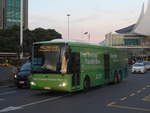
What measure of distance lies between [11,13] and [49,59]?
88.1 m

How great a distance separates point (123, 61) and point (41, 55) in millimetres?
11971

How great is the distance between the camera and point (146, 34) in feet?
411

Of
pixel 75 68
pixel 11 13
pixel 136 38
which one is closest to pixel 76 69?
pixel 75 68

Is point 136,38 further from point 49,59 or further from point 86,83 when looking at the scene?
point 49,59

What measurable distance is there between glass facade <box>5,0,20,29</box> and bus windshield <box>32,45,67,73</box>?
282ft

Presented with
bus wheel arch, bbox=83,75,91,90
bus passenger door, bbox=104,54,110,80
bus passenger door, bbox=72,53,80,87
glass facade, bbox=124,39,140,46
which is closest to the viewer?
bus passenger door, bbox=72,53,80,87

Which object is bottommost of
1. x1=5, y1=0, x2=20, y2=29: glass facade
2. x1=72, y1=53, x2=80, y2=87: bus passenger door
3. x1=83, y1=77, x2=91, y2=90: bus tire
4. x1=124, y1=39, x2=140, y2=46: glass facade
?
x1=83, y1=77, x2=91, y2=90: bus tire

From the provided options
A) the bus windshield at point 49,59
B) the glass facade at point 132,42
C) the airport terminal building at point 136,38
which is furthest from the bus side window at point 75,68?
the glass facade at point 132,42

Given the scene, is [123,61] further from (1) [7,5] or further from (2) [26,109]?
(1) [7,5]

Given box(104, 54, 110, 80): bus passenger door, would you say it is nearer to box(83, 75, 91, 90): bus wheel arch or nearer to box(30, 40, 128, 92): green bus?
box(30, 40, 128, 92): green bus

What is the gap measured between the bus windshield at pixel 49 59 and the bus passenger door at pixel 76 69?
75cm

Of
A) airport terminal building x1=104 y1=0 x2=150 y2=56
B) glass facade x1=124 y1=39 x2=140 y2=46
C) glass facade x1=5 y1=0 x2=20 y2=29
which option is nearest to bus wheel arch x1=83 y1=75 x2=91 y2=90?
glass facade x1=5 y1=0 x2=20 y2=29

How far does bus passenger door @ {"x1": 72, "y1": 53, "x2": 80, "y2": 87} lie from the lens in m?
15.9

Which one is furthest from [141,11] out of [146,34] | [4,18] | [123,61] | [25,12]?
[123,61]
